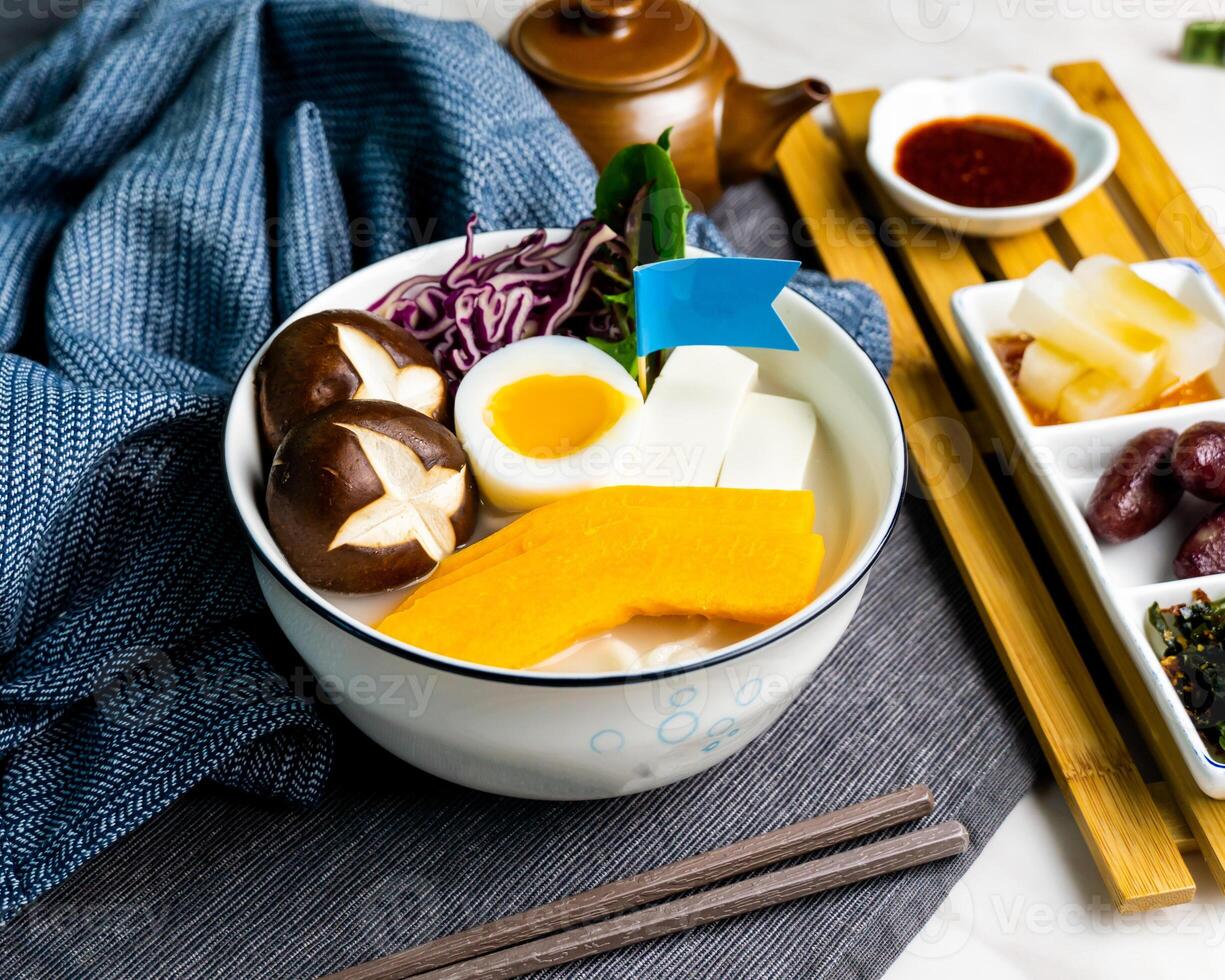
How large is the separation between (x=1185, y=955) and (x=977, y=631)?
0.39 m

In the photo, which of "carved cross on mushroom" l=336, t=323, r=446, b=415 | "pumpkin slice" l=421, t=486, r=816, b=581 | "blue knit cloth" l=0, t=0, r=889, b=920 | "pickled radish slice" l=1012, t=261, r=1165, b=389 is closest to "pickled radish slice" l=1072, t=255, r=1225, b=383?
"pickled radish slice" l=1012, t=261, r=1165, b=389

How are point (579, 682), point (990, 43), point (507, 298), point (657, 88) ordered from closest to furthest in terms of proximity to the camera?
point (579, 682) → point (507, 298) → point (657, 88) → point (990, 43)

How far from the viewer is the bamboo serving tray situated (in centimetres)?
127

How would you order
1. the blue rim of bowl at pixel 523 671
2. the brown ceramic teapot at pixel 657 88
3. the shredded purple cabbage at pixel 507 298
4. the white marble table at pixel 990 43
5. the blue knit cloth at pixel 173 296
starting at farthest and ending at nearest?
the white marble table at pixel 990 43 → the brown ceramic teapot at pixel 657 88 → the shredded purple cabbage at pixel 507 298 → the blue knit cloth at pixel 173 296 → the blue rim of bowl at pixel 523 671

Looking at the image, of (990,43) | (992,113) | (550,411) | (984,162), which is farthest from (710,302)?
(990,43)

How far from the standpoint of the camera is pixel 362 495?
1.15m

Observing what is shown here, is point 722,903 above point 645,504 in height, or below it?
below

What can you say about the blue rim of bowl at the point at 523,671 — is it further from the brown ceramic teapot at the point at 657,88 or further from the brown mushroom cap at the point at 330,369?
the brown ceramic teapot at the point at 657,88

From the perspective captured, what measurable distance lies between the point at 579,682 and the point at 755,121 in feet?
3.45

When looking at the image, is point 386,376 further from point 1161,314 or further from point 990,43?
point 990,43

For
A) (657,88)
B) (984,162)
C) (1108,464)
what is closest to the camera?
(1108,464)

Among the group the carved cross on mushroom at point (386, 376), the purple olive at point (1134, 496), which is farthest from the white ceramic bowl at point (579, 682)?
the purple olive at point (1134, 496)

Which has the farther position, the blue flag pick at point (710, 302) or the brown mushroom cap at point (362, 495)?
the blue flag pick at point (710, 302)

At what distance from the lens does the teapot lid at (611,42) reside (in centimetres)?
177
